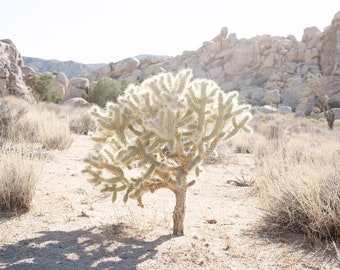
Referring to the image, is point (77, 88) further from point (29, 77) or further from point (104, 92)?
point (104, 92)

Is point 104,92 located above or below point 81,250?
above

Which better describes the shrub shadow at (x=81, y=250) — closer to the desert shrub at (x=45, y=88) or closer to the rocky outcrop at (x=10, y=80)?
the rocky outcrop at (x=10, y=80)

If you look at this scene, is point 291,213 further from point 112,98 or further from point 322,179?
point 112,98

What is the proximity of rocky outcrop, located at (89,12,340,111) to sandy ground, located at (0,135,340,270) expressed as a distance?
44.9m

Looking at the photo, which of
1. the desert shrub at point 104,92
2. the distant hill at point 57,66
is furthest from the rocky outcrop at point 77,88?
the distant hill at point 57,66

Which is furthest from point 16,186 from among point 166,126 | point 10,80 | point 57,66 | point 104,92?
point 57,66

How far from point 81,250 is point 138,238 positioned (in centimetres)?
56

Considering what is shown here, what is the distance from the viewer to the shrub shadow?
2627mm

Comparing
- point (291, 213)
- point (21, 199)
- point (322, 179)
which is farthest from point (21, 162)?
point (322, 179)

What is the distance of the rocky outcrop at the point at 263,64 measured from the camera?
5047 cm

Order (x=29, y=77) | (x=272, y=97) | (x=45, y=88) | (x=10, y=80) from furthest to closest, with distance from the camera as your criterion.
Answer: (x=272, y=97), (x=29, y=77), (x=45, y=88), (x=10, y=80)

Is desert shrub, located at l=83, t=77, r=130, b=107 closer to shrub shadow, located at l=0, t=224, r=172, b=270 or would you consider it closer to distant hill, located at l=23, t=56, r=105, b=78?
shrub shadow, located at l=0, t=224, r=172, b=270

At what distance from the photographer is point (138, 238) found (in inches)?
129

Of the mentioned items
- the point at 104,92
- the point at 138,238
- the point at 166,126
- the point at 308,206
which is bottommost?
the point at 138,238
